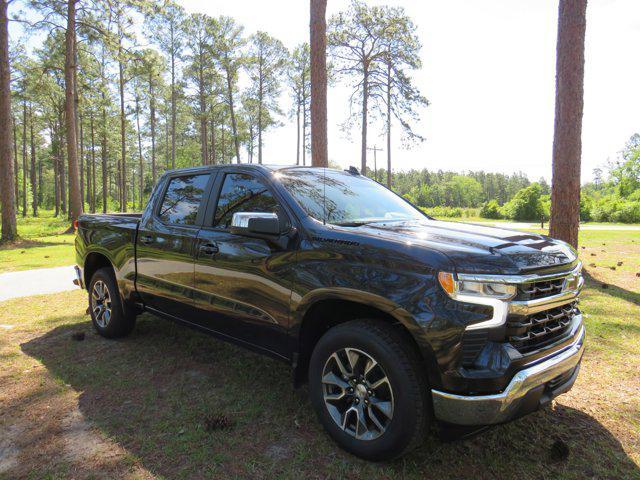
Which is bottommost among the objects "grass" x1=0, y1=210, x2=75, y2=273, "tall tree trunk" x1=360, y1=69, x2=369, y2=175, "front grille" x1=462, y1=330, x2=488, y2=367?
"grass" x1=0, y1=210, x2=75, y2=273

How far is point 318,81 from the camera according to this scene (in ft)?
29.9

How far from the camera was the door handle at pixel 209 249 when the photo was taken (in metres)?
3.47

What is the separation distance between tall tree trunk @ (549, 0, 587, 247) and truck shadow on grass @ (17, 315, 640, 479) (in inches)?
228

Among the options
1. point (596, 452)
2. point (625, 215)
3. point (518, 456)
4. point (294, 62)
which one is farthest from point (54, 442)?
point (625, 215)

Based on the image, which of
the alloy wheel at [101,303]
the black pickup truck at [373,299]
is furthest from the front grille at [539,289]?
the alloy wheel at [101,303]

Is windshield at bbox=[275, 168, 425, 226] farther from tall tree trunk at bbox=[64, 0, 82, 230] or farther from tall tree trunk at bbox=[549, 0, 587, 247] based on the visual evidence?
tall tree trunk at bbox=[64, 0, 82, 230]

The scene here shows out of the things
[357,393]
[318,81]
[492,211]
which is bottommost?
[357,393]

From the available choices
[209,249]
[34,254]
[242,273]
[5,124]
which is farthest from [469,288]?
[5,124]

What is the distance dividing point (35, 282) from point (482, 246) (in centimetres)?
864

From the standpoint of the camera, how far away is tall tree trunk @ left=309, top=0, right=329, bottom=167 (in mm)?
8938

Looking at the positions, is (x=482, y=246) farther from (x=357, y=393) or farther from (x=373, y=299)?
(x=357, y=393)

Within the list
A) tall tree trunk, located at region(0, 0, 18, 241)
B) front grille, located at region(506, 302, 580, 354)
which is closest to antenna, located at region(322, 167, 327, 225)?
front grille, located at region(506, 302, 580, 354)

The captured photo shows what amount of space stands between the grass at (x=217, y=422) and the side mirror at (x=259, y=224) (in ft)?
4.63

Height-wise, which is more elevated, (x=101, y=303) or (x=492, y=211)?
(x=492, y=211)
